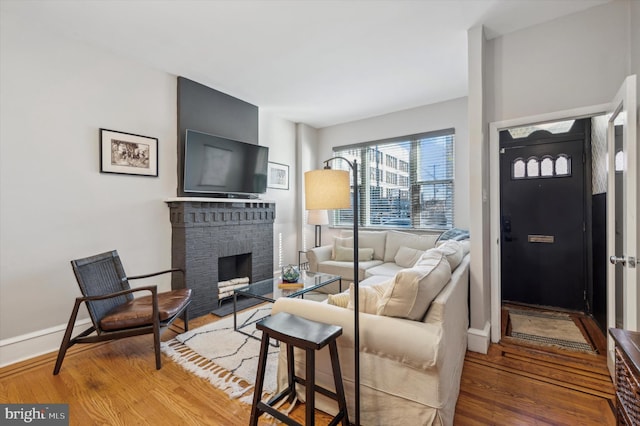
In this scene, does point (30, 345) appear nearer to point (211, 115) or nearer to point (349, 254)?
point (211, 115)

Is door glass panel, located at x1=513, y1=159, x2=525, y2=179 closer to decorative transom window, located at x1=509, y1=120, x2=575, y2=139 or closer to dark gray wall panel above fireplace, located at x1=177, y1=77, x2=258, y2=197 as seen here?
decorative transom window, located at x1=509, y1=120, x2=575, y2=139

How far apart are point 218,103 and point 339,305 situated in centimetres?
321

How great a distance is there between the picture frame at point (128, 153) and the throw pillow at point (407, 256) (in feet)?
10.7

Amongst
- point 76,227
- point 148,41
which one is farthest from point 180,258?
point 148,41

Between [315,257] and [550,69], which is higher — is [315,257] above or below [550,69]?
below

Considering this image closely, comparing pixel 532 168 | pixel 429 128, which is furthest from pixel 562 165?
pixel 429 128

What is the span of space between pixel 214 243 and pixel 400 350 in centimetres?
272

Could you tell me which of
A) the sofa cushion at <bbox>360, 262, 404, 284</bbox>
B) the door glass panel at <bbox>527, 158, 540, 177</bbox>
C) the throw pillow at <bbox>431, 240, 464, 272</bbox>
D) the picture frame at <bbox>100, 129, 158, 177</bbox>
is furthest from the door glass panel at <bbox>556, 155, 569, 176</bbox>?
the picture frame at <bbox>100, 129, 158, 177</bbox>

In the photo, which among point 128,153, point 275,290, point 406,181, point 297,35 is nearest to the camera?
point 297,35

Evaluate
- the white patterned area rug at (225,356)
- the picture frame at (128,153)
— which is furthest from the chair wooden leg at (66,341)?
the picture frame at (128,153)

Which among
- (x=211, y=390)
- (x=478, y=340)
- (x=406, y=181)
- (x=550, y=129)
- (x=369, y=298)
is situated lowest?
(x=211, y=390)

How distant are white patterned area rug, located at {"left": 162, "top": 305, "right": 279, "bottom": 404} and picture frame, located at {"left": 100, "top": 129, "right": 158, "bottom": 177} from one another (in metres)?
1.77

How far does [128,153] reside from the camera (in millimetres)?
2975

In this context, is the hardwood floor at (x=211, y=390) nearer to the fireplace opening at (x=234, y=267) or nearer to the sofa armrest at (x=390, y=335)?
the sofa armrest at (x=390, y=335)
